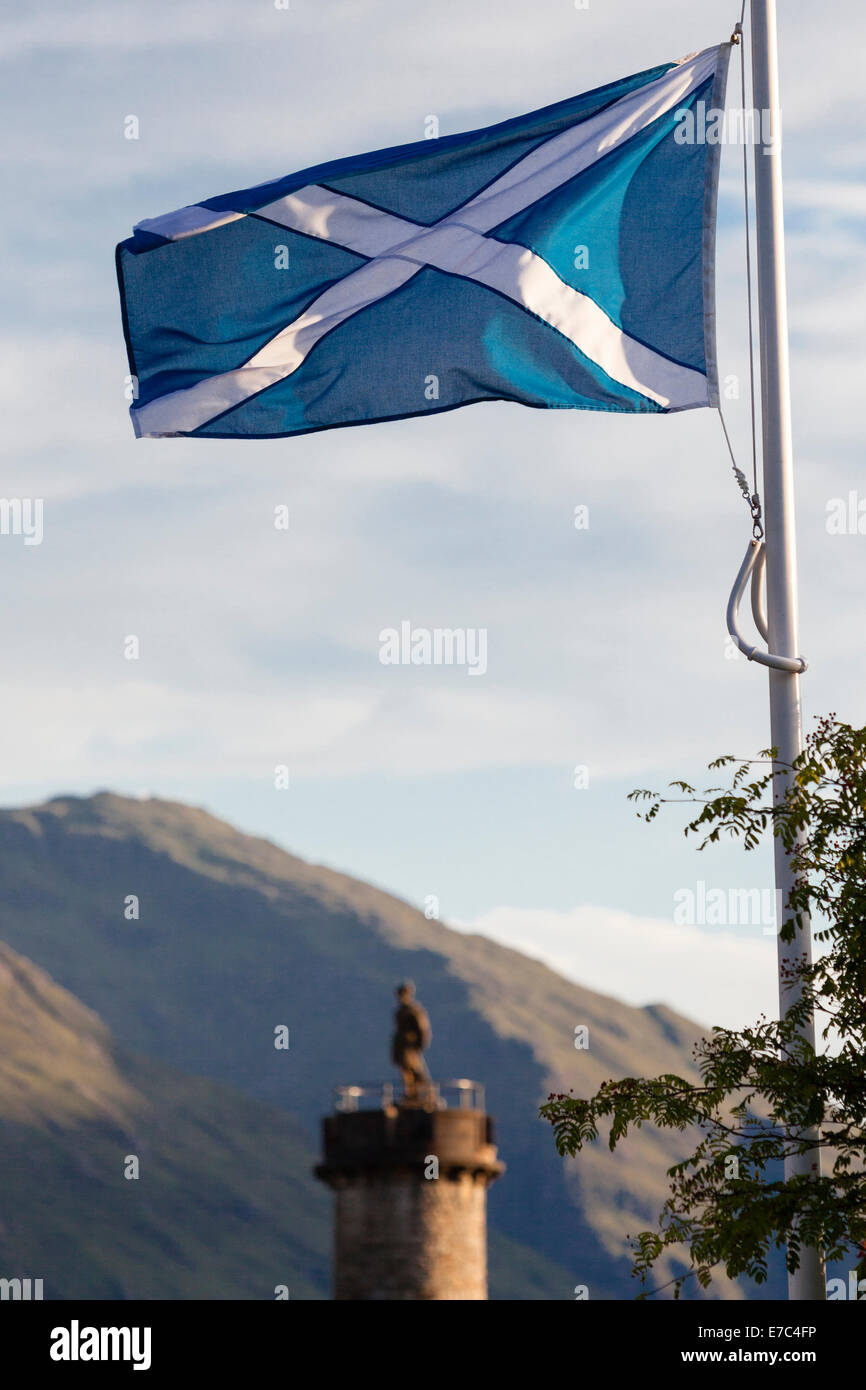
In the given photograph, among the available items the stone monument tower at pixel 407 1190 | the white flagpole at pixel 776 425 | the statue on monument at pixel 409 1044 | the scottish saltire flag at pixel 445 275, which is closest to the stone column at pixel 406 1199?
the stone monument tower at pixel 407 1190

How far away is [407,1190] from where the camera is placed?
188 feet

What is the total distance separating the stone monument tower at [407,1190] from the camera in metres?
56.2

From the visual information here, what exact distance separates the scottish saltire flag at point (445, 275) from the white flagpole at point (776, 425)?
24.2 inches

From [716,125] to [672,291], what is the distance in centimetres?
152

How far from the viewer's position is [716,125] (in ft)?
56.8

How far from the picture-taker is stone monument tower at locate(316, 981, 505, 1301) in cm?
5625

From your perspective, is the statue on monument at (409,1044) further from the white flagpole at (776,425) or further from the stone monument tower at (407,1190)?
the white flagpole at (776,425)

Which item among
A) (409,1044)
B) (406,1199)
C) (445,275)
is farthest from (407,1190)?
(445,275)

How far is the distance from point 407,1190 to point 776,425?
146ft

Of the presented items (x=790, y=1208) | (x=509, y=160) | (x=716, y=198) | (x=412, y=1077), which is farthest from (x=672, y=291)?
(x=412, y=1077)

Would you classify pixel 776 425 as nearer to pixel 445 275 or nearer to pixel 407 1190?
pixel 445 275

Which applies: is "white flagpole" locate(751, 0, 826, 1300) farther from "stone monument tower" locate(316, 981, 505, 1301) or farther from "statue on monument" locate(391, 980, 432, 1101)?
"statue on monument" locate(391, 980, 432, 1101)

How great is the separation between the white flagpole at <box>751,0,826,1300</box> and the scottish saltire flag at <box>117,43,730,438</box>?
614mm
